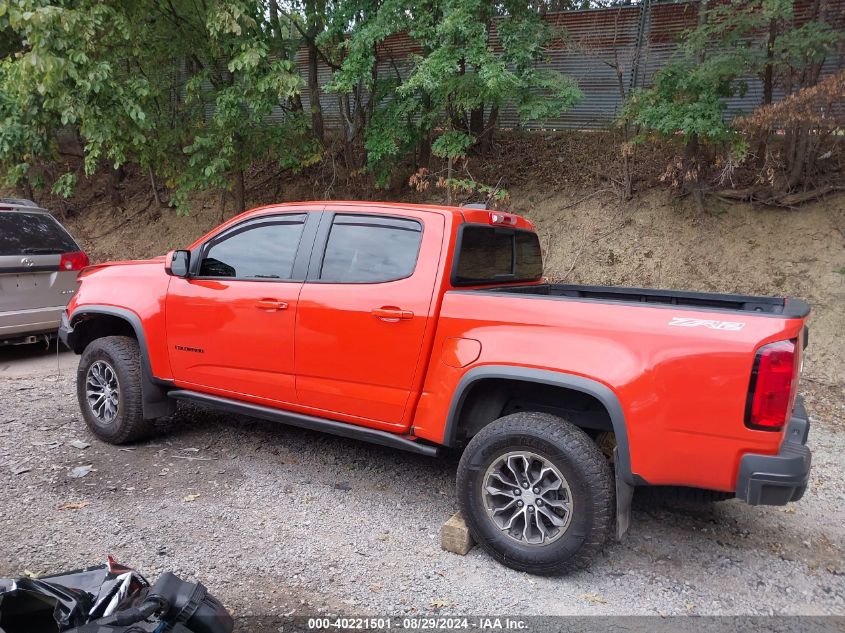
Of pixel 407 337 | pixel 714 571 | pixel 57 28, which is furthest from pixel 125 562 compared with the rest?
pixel 57 28

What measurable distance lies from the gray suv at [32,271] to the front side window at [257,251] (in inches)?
148

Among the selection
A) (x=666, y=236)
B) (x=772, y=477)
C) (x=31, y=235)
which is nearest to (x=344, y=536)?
(x=772, y=477)

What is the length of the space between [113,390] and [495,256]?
3227mm

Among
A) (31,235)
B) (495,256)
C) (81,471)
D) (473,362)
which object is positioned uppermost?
(495,256)

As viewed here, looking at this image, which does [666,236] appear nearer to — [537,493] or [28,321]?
[537,493]

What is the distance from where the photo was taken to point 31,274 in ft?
23.1

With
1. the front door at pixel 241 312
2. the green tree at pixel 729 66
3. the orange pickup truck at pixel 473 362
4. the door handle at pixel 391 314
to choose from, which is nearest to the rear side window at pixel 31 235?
the orange pickup truck at pixel 473 362

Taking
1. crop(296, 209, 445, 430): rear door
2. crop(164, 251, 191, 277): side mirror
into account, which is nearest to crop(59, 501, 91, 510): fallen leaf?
crop(296, 209, 445, 430): rear door

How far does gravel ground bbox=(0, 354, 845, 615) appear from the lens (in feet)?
10.1

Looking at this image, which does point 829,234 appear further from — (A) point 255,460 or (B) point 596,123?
(A) point 255,460

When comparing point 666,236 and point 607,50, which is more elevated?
point 607,50

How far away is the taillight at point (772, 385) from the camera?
266 cm

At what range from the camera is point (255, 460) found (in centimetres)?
469

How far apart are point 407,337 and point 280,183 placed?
31.0 ft
